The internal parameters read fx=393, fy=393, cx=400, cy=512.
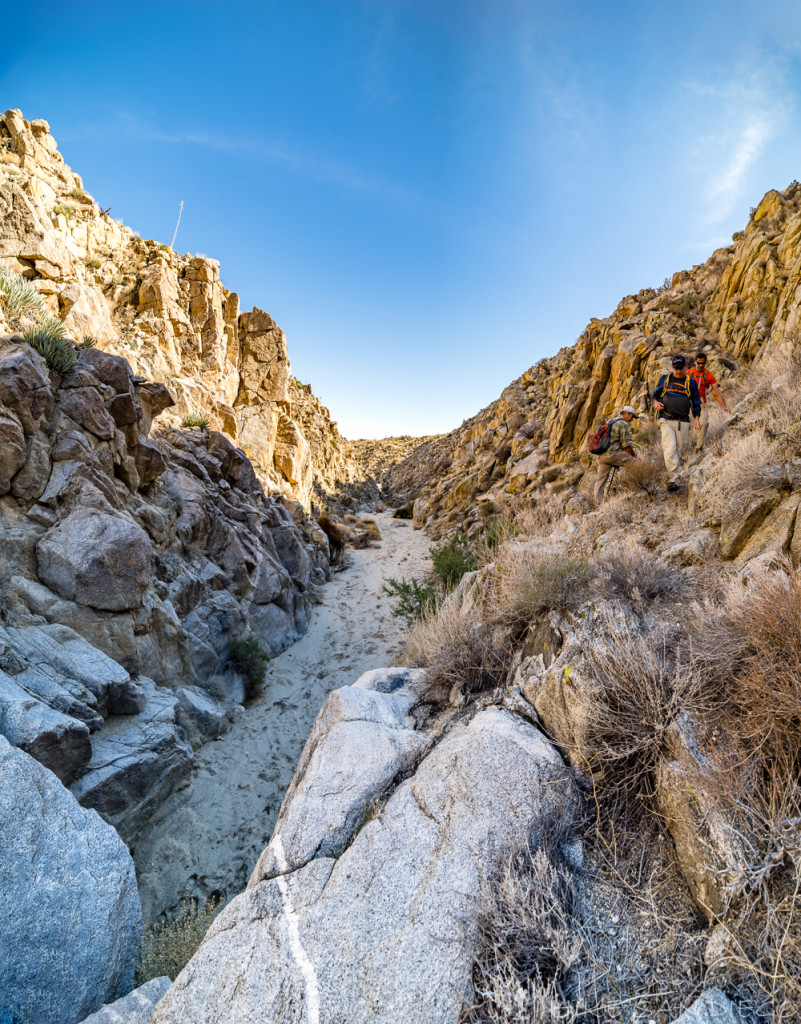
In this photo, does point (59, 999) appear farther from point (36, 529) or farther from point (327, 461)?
point (327, 461)

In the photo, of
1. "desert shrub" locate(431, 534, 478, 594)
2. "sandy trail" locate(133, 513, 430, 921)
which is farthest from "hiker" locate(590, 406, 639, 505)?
"sandy trail" locate(133, 513, 430, 921)

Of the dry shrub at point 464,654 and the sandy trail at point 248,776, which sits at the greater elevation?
the dry shrub at point 464,654

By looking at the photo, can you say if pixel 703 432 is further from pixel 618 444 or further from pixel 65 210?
pixel 65 210

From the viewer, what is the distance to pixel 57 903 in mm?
2773

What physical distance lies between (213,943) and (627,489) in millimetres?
7915

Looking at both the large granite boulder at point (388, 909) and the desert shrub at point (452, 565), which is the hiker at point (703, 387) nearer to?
the desert shrub at point (452, 565)

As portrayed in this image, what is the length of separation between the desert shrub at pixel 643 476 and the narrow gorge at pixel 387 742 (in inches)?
3.9

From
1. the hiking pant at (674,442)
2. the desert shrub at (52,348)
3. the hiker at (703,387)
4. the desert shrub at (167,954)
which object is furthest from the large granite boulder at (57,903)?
the hiker at (703,387)

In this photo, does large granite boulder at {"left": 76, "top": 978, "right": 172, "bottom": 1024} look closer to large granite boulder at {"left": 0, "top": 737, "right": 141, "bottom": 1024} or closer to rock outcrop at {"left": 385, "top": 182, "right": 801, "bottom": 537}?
large granite boulder at {"left": 0, "top": 737, "right": 141, "bottom": 1024}

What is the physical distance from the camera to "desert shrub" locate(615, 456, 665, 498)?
6.89 m

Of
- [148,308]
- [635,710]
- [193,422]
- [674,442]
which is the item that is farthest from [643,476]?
[148,308]

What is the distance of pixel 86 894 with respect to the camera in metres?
2.95

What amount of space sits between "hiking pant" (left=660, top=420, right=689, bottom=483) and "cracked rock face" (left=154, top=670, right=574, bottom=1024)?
5.92 metres

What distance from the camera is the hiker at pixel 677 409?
6895 millimetres
